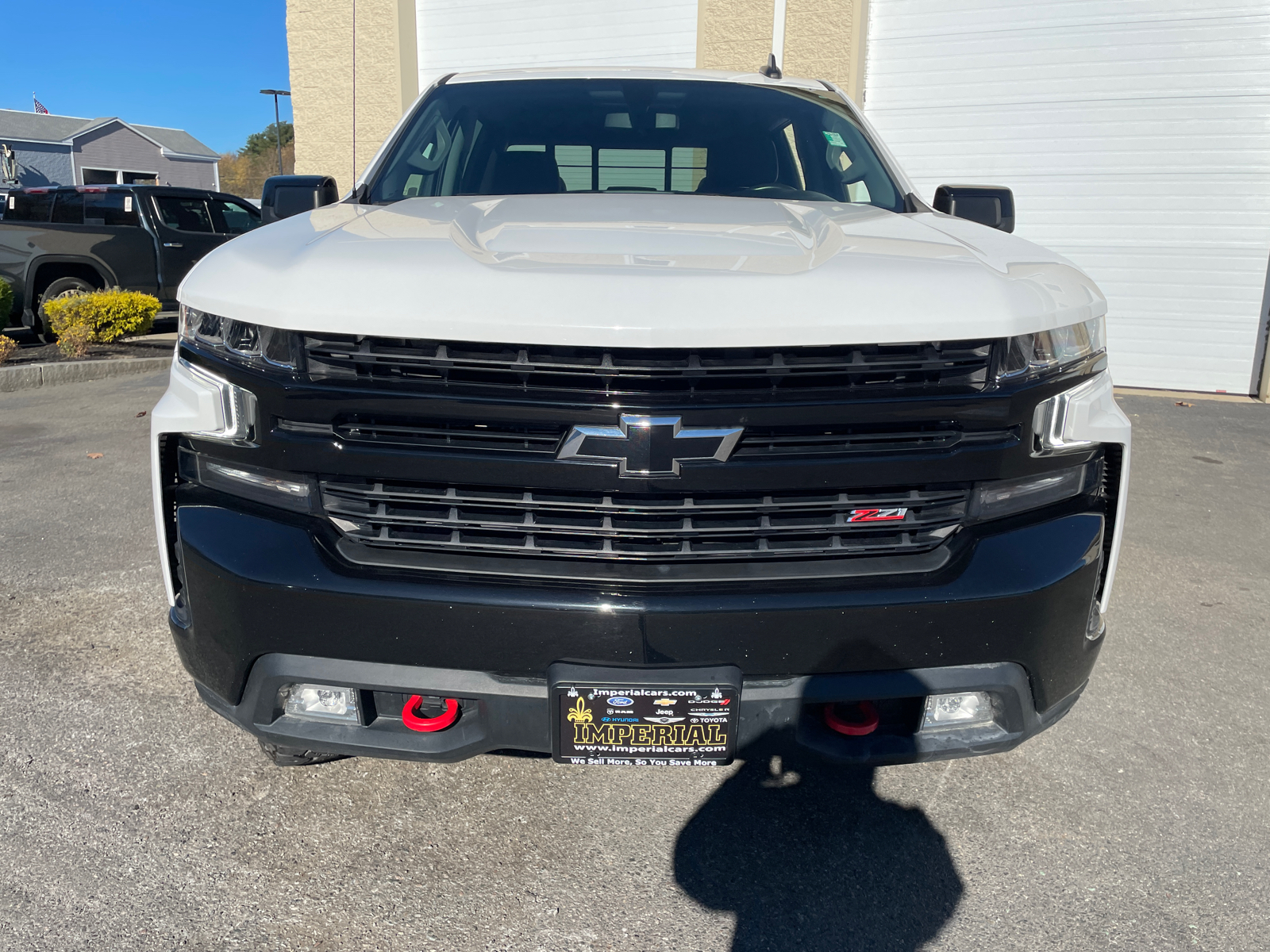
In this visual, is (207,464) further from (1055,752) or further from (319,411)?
(1055,752)

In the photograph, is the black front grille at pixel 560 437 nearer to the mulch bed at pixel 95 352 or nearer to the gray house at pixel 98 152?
the mulch bed at pixel 95 352

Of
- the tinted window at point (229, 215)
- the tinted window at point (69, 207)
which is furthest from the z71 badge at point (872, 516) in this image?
the tinted window at point (69, 207)

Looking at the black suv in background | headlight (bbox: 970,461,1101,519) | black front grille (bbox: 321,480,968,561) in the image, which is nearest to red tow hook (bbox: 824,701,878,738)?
black front grille (bbox: 321,480,968,561)

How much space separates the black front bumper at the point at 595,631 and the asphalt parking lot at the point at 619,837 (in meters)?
0.28

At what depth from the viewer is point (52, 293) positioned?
372 inches

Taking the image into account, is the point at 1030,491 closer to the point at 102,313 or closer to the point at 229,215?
the point at 102,313

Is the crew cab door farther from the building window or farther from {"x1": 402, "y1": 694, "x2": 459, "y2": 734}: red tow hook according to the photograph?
the building window

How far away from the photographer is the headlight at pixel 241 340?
173cm

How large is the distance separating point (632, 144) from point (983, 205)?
1195 mm

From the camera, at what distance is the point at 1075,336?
1.87 metres

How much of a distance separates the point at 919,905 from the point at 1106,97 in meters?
8.39

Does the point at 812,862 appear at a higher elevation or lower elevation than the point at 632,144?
lower

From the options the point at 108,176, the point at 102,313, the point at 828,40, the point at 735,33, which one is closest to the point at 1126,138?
the point at 828,40

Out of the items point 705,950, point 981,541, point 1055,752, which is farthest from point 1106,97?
point 705,950
